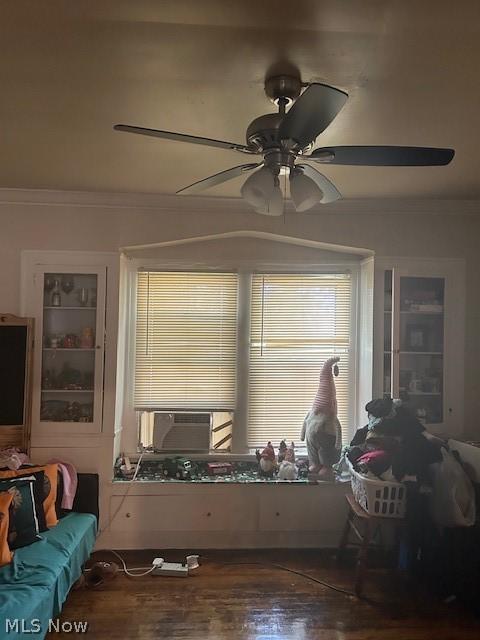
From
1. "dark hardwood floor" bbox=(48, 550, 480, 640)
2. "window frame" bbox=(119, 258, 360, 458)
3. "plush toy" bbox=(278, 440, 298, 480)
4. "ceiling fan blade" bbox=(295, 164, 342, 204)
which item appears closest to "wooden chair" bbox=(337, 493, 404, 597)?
"dark hardwood floor" bbox=(48, 550, 480, 640)

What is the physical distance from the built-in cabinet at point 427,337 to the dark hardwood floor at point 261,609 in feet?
3.97

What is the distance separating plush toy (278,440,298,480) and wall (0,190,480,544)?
1244mm

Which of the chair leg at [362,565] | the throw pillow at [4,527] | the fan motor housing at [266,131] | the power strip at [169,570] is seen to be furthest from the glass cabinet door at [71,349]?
the fan motor housing at [266,131]

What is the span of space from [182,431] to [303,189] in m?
2.45

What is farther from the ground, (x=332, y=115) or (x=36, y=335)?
(x=332, y=115)

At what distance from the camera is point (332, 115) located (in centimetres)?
154

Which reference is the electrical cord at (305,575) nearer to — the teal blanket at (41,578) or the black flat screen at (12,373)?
the teal blanket at (41,578)

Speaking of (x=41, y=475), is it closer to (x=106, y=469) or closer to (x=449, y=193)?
(x=106, y=469)

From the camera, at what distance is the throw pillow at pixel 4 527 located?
2400 mm

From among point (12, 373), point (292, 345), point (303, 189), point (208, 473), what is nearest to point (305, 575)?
point (208, 473)

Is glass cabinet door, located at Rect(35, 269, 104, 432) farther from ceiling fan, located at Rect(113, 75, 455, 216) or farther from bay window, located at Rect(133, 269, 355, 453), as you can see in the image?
ceiling fan, located at Rect(113, 75, 455, 216)

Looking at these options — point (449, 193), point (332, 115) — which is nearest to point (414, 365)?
point (449, 193)

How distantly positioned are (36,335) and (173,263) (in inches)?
44.7

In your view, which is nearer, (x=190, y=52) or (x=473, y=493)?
(x=190, y=52)
